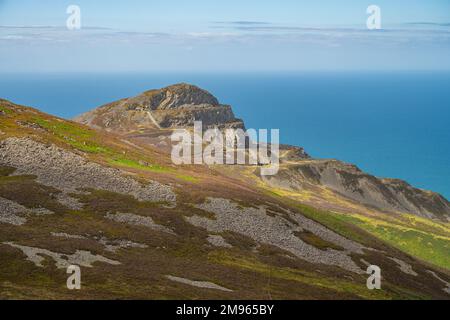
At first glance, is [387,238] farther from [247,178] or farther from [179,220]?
[179,220]

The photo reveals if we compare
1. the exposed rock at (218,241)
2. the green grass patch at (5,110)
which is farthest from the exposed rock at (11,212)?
the green grass patch at (5,110)

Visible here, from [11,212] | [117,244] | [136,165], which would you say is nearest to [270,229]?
[117,244]

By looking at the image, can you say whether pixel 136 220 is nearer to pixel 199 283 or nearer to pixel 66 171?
pixel 66 171

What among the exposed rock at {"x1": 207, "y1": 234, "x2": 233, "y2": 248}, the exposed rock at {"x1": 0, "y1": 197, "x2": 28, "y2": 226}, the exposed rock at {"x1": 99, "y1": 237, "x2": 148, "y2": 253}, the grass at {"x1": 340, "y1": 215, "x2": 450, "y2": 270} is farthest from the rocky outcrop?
the exposed rock at {"x1": 0, "y1": 197, "x2": 28, "y2": 226}

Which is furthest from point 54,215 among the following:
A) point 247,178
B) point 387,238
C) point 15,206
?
point 247,178

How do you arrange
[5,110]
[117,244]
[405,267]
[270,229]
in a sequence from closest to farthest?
[117,244] → [270,229] → [405,267] → [5,110]

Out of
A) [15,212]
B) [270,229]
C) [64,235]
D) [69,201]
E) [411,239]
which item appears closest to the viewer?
[64,235]
